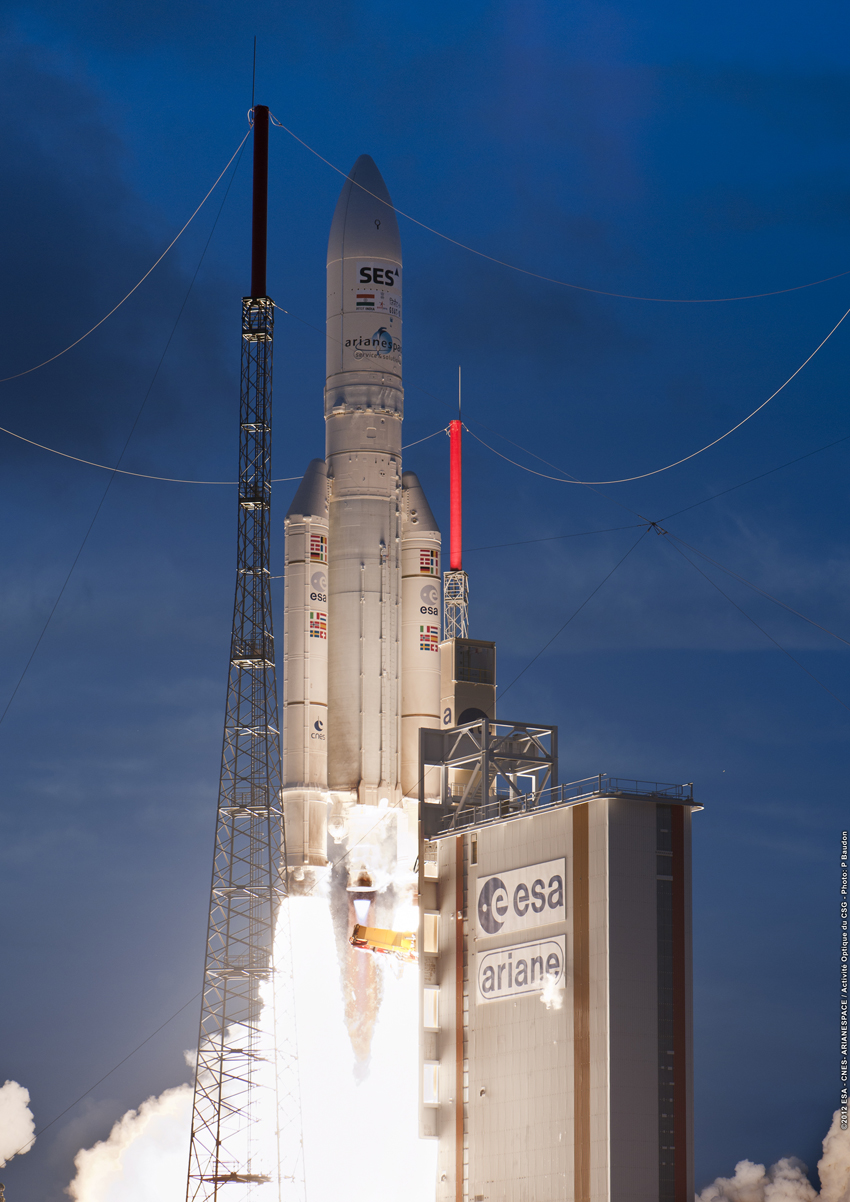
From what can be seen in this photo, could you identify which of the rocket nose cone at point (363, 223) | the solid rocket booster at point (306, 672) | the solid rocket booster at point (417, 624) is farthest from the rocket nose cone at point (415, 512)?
the rocket nose cone at point (363, 223)

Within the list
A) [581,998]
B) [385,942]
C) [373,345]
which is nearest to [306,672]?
[385,942]

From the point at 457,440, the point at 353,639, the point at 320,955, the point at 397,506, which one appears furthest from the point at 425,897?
the point at 457,440

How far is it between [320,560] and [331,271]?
Result: 12.9m

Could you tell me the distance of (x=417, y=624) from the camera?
8531cm

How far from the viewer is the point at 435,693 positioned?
8481 cm

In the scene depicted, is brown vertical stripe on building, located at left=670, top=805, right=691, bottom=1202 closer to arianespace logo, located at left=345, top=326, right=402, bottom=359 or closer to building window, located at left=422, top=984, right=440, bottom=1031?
Result: building window, located at left=422, top=984, right=440, bottom=1031

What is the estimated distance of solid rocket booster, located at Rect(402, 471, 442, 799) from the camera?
84125 mm

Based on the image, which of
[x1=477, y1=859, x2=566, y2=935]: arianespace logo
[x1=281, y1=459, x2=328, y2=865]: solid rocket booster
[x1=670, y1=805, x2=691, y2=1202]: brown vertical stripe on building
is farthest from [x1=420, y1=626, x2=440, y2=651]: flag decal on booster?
[x1=670, y1=805, x2=691, y2=1202]: brown vertical stripe on building

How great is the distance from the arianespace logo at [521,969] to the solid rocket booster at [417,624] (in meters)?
13.7

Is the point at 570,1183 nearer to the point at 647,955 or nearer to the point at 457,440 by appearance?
the point at 647,955

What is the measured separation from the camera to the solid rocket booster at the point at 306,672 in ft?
265

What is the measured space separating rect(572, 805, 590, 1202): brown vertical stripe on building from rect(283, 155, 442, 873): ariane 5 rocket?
54.2 feet

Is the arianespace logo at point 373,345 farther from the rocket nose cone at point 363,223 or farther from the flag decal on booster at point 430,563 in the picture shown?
the flag decal on booster at point 430,563

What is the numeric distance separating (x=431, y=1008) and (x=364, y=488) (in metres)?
22.6
